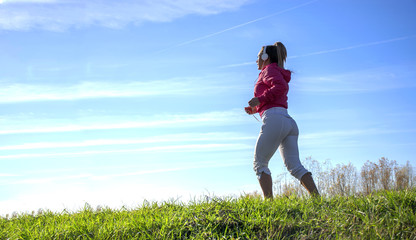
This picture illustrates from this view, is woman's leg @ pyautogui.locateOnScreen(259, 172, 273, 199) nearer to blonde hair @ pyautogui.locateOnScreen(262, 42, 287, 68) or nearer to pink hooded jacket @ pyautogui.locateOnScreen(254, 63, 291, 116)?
pink hooded jacket @ pyautogui.locateOnScreen(254, 63, 291, 116)

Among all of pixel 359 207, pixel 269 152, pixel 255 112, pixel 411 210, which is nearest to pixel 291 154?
pixel 269 152

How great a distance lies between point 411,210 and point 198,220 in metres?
2.38

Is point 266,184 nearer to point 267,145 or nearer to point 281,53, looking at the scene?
point 267,145

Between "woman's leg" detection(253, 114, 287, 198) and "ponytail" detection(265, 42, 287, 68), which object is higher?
"ponytail" detection(265, 42, 287, 68)

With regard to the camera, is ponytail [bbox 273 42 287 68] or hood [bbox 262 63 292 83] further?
ponytail [bbox 273 42 287 68]

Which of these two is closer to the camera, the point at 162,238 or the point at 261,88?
the point at 162,238

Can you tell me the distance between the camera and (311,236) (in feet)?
13.0

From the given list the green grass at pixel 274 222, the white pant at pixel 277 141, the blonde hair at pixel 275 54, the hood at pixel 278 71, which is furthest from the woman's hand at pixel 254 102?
the green grass at pixel 274 222

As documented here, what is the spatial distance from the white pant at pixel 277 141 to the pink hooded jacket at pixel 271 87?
0.40ft

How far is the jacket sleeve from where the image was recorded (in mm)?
5527

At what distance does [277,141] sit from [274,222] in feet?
5.09

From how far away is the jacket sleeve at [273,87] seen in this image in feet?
18.1

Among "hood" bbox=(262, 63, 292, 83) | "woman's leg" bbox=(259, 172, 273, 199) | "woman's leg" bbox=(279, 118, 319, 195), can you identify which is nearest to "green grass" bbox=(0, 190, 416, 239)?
"woman's leg" bbox=(259, 172, 273, 199)

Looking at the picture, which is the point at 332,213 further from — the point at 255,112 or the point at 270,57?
the point at 270,57
